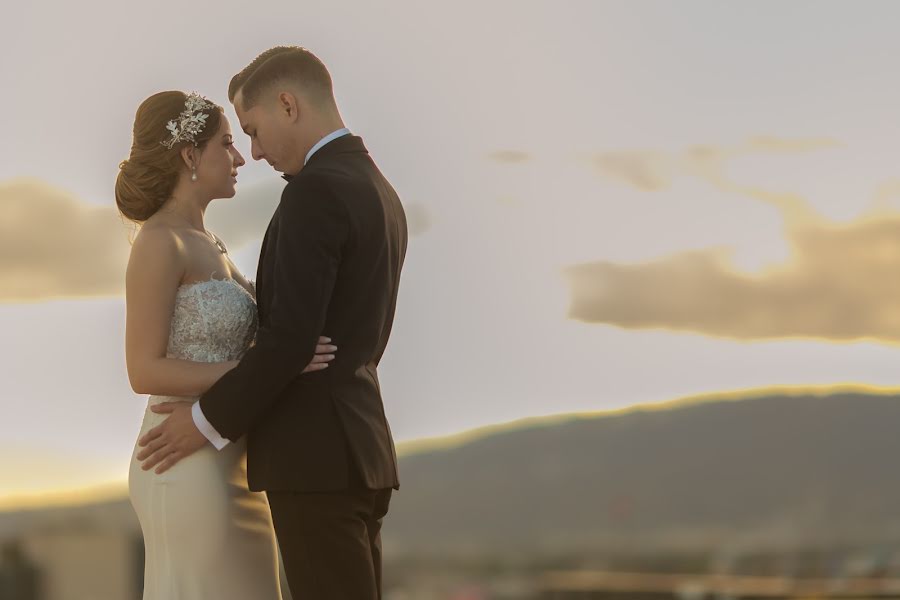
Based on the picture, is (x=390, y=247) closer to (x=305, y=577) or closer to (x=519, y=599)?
(x=305, y=577)

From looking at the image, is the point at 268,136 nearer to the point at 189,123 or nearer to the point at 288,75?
the point at 288,75

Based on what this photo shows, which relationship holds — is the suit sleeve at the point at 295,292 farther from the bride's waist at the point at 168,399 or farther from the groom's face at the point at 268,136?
the bride's waist at the point at 168,399

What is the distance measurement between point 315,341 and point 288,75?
811 mm

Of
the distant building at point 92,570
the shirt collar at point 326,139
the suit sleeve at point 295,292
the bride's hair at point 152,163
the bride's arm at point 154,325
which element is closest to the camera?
the suit sleeve at point 295,292

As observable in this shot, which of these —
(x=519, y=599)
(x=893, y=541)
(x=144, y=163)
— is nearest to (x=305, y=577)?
(x=144, y=163)

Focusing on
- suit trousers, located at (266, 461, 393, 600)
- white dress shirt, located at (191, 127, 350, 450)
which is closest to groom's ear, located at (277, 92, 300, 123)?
white dress shirt, located at (191, 127, 350, 450)

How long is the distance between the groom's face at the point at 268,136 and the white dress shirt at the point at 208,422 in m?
0.07

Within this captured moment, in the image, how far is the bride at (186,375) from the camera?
3322mm

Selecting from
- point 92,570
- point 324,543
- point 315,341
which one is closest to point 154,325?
point 315,341

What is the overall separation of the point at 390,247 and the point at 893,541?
25.6 metres

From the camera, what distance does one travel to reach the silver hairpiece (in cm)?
358

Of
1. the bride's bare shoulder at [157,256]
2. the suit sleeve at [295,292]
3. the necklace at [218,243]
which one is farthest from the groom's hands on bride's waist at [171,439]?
the necklace at [218,243]

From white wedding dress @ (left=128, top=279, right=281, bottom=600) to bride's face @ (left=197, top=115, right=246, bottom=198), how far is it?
0.37m

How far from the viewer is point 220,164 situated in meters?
3.62
